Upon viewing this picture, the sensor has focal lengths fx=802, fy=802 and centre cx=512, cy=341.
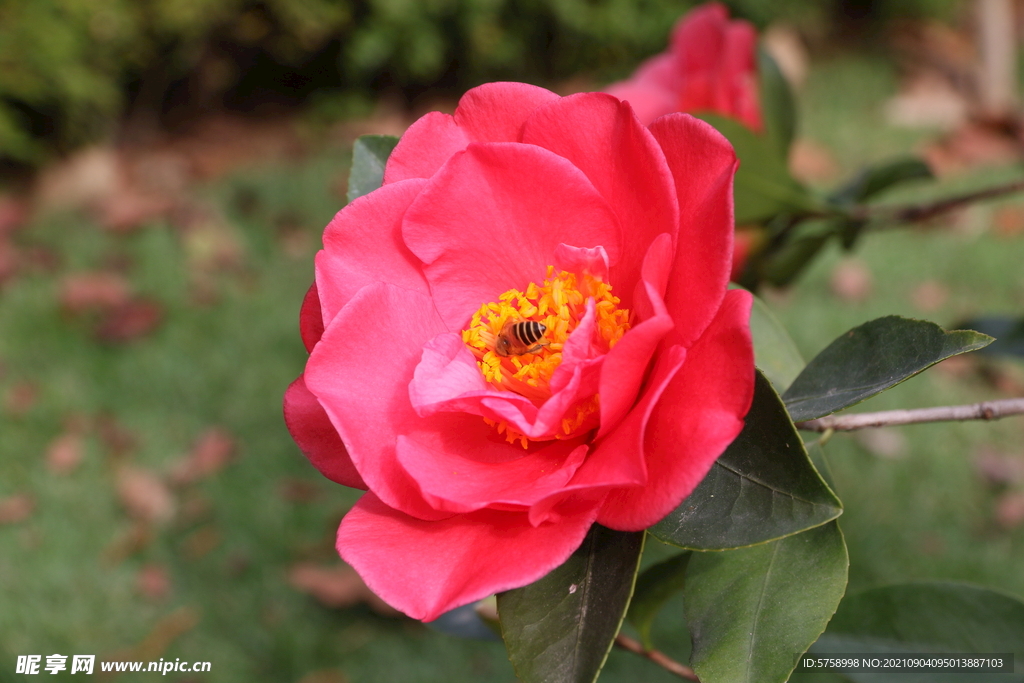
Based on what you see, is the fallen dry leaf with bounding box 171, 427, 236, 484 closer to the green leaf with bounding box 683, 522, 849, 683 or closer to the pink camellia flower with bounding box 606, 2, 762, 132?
the pink camellia flower with bounding box 606, 2, 762, 132

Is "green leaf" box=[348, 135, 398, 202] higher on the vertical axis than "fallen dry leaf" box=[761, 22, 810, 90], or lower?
higher

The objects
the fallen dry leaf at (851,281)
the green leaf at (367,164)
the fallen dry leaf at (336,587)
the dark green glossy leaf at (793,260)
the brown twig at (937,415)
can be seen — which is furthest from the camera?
the fallen dry leaf at (851,281)

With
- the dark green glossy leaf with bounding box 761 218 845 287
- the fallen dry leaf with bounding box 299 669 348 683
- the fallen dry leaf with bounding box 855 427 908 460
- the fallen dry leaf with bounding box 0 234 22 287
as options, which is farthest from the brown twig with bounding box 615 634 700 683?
the fallen dry leaf with bounding box 0 234 22 287

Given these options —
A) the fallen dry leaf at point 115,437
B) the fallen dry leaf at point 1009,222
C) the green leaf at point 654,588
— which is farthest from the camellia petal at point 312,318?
the fallen dry leaf at point 1009,222

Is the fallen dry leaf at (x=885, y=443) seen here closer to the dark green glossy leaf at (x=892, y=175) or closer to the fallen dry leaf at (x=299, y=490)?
the dark green glossy leaf at (x=892, y=175)

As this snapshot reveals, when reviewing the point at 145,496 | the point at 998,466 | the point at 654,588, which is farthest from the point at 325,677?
the point at 998,466

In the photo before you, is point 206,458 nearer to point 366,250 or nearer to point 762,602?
point 366,250
